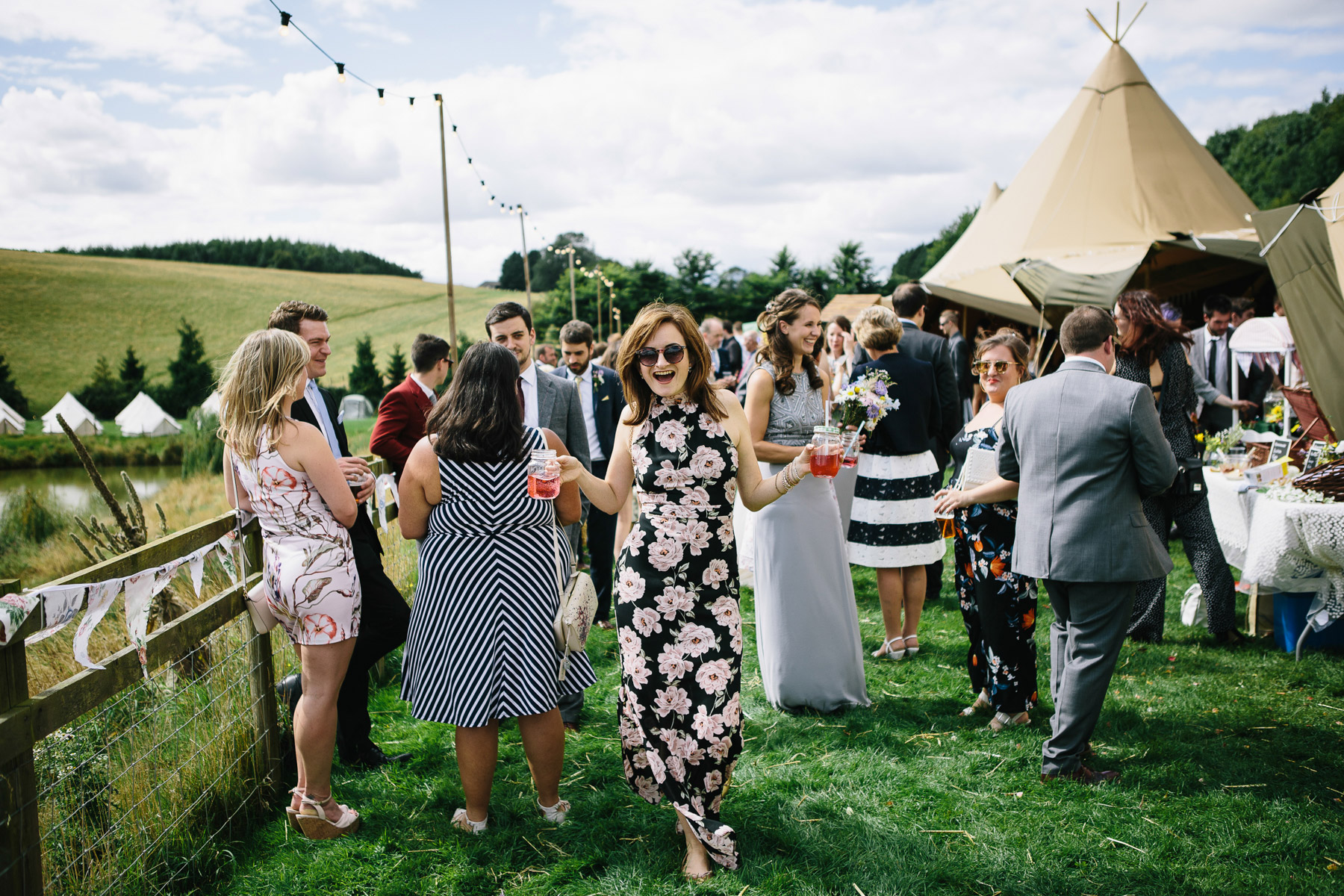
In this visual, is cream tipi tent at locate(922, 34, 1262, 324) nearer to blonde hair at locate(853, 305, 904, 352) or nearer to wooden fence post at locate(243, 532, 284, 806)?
blonde hair at locate(853, 305, 904, 352)

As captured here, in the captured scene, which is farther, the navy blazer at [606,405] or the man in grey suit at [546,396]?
the navy blazer at [606,405]

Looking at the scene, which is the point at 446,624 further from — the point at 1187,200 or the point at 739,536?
the point at 1187,200

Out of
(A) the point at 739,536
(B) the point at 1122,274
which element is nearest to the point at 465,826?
(A) the point at 739,536

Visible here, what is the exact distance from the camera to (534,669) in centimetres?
293

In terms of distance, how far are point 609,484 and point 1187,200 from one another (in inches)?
447

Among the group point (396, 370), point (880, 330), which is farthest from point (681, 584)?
point (396, 370)

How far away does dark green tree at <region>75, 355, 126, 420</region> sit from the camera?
30.8 metres

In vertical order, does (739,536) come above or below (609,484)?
below

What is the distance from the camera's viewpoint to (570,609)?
2982mm

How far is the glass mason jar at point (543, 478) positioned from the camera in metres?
2.61

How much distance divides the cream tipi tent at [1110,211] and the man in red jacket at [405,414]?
7.40 metres

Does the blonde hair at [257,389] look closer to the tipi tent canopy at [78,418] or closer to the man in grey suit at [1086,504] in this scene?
the man in grey suit at [1086,504]

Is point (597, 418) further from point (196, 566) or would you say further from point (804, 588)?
point (196, 566)

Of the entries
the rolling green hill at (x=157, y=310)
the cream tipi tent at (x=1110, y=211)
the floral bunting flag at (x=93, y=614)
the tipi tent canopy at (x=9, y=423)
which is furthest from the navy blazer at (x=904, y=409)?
the rolling green hill at (x=157, y=310)
